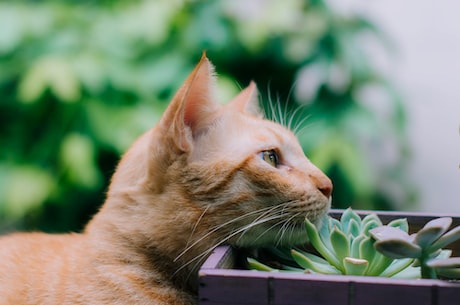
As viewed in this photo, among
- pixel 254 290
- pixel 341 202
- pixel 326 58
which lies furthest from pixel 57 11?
pixel 254 290

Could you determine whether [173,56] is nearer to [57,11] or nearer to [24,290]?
[57,11]

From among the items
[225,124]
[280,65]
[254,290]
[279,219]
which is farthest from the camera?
[280,65]

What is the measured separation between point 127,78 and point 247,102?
3.52 feet

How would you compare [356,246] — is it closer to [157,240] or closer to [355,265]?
[355,265]

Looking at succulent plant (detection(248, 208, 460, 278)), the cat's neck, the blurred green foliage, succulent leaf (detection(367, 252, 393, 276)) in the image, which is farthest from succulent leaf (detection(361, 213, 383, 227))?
the blurred green foliage

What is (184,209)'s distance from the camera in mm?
976

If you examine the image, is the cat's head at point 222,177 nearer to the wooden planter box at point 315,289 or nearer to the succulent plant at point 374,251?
the succulent plant at point 374,251

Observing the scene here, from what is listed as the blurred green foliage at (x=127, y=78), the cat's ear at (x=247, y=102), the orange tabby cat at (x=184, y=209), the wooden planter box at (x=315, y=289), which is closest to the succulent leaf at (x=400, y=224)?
the orange tabby cat at (x=184, y=209)

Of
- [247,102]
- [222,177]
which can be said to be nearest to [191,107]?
[222,177]

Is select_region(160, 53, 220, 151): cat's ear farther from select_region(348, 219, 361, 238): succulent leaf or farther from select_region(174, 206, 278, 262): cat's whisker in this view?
select_region(348, 219, 361, 238): succulent leaf

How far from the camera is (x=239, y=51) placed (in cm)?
236

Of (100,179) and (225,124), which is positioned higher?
(225,124)

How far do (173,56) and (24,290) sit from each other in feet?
4.48

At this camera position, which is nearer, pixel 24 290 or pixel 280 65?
pixel 24 290
